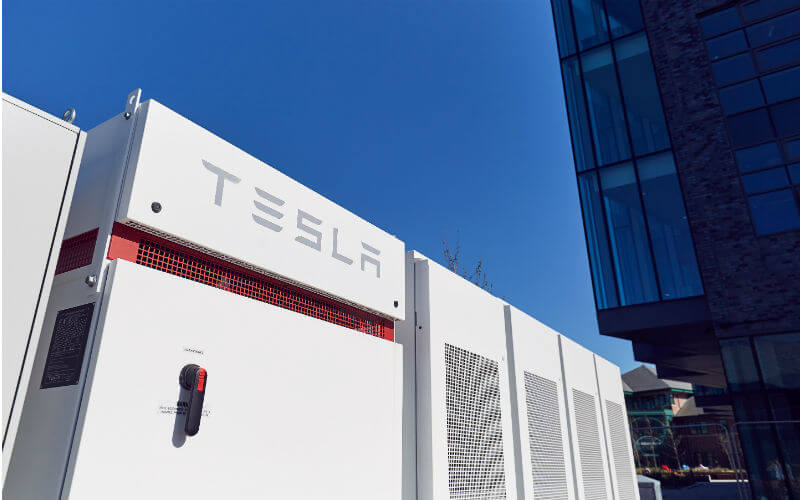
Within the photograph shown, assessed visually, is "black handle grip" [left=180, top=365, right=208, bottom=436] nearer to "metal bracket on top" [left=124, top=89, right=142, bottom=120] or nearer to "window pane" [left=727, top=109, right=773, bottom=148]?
"metal bracket on top" [left=124, top=89, right=142, bottom=120]

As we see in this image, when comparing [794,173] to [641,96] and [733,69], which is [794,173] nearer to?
[733,69]

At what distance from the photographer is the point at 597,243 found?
14.1 metres

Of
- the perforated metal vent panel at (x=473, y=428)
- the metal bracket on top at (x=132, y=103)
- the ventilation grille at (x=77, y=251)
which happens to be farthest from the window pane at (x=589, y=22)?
the ventilation grille at (x=77, y=251)

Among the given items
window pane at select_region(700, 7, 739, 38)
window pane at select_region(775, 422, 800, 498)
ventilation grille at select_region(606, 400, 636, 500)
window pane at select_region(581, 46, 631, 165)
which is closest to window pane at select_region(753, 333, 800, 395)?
window pane at select_region(775, 422, 800, 498)

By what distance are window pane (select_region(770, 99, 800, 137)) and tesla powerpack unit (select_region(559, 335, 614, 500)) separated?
8.41 m

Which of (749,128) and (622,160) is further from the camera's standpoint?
(622,160)

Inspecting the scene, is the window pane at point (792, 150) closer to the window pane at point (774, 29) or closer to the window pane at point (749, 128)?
the window pane at point (749, 128)

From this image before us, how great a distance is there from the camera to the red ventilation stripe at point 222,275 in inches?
90.0

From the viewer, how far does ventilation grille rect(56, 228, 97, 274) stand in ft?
7.57

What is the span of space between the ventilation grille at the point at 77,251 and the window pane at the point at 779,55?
1548cm

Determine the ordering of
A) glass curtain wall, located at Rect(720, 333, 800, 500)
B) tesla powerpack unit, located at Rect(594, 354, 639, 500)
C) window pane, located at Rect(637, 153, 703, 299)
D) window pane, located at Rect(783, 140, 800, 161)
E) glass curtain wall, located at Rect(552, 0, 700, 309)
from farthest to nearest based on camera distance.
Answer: glass curtain wall, located at Rect(552, 0, 700, 309) → window pane, located at Rect(637, 153, 703, 299) → window pane, located at Rect(783, 140, 800, 161) → glass curtain wall, located at Rect(720, 333, 800, 500) → tesla powerpack unit, located at Rect(594, 354, 639, 500)

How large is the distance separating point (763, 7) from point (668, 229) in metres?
6.15

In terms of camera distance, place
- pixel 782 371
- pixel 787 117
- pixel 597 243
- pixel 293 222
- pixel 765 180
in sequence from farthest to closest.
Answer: pixel 597 243 < pixel 787 117 < pixel 765 180 < pixel 782 371 < pixel 293 222

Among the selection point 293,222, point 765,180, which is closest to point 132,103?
point 293,222
